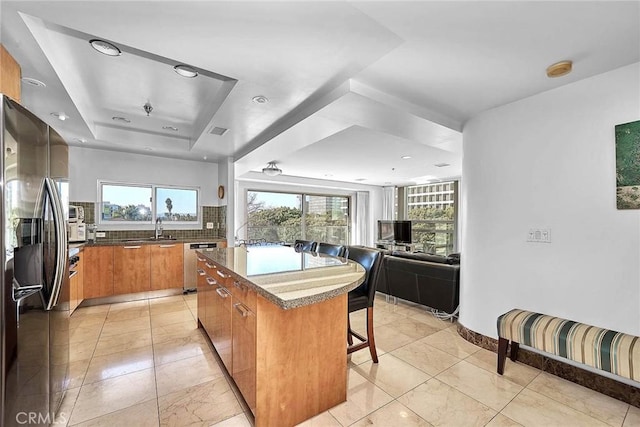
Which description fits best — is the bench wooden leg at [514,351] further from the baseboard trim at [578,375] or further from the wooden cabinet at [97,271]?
the wooden cabinet at [97,271]

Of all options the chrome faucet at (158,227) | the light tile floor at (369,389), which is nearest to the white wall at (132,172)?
the chrome faucet at (158,227)

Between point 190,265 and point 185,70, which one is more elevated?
point 185,70

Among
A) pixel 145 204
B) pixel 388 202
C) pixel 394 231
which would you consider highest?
pixel 388 202

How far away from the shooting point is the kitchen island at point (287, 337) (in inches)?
58.5

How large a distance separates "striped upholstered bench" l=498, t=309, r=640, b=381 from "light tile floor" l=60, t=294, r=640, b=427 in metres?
0.30

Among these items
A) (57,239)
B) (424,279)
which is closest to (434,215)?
(424,279)

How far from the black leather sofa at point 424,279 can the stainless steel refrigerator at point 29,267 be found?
3309mm

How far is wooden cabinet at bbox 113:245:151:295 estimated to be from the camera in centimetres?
393

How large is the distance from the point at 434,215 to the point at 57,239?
7.65 meters

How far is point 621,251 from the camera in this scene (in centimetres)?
195

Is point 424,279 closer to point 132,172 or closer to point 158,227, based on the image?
point 158,227

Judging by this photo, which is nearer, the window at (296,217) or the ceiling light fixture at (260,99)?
the ceiling light fixture at (260,99)

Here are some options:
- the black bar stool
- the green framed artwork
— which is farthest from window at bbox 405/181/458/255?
the black bar stool

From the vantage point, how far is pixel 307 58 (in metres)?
1.82
